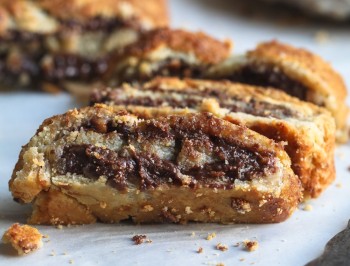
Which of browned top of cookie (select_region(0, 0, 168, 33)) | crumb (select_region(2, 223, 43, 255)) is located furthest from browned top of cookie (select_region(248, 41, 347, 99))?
crumb (select_region(2, 223, 43, 255))

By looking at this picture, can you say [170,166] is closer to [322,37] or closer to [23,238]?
[23,238]

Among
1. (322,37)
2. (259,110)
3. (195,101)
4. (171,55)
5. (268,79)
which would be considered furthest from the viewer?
(322,37)

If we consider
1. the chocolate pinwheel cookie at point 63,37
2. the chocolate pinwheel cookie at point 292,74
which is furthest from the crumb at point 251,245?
the chocolate pinwheel cookie at point 63,37

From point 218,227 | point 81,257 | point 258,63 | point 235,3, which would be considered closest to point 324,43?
point 235,3

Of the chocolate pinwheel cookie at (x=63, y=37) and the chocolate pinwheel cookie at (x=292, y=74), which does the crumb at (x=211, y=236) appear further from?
the chocolate pinwheel cookie at (x=63, y=37)

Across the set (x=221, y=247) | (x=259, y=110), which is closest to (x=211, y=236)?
(x=221, y=247)

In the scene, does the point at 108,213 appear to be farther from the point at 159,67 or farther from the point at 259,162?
the point at 159,67

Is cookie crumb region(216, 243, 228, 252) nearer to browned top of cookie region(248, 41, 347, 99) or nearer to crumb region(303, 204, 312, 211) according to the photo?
crumb region(303, 204, 312, 211)
